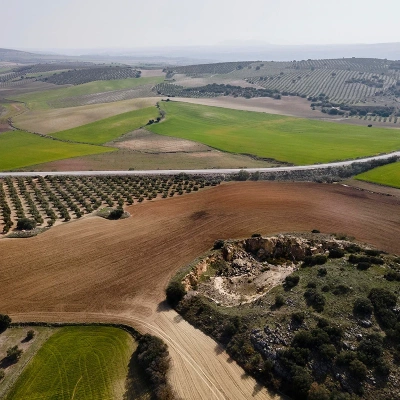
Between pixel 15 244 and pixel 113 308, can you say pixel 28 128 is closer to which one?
pixel 15 244

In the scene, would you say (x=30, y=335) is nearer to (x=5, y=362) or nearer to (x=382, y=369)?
(x=5, y=362)

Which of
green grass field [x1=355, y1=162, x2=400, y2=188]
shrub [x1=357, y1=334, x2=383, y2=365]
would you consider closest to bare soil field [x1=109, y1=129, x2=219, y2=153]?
green grass field [x1=355, y1=162, x2=400, y2=188]

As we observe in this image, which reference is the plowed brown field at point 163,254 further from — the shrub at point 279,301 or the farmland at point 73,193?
the shrub at point 279,301

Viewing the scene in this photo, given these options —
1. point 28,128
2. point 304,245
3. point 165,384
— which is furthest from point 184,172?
point 28,128

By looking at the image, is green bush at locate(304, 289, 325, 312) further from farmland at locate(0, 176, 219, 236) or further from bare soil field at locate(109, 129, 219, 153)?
bare soil field at locate(109, 129, 219, 153)

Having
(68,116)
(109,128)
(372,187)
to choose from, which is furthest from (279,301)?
(68,116)

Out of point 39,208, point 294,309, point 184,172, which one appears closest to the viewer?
point 294,309

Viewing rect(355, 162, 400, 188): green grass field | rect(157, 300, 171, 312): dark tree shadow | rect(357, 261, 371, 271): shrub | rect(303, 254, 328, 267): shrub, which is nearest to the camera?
rect(157, 300, 171, 312): dark tree shadow
